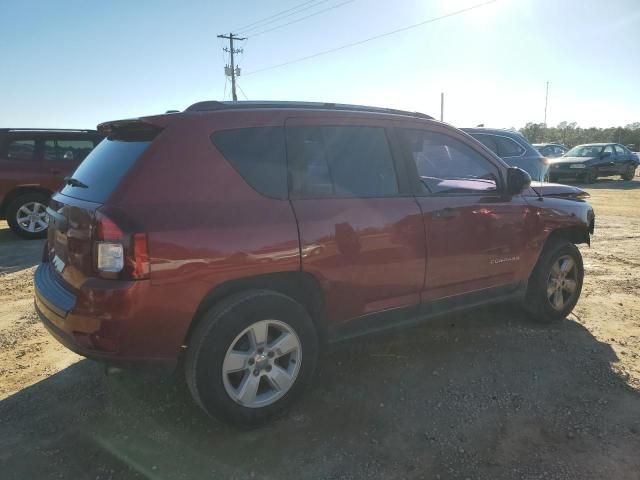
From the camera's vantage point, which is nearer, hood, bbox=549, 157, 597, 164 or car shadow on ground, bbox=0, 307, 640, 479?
car shadow on ground, bbox=0, 307, 640, 479

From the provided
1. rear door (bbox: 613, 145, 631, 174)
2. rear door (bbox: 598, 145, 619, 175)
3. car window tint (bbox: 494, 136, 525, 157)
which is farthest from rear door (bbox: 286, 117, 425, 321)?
rear door (bbox: 613, 145, 631, 174)

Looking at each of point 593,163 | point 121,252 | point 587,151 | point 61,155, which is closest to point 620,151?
point 587,151

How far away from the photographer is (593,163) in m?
20.1

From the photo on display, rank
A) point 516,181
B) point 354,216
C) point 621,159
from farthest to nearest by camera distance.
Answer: point 621,159, point 516,181, point 354,216

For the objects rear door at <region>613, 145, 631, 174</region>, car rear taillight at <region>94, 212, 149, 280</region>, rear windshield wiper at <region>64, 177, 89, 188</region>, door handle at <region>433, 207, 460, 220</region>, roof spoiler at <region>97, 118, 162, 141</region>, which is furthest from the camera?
rear door at <region>613, 145, 631, 174</region>

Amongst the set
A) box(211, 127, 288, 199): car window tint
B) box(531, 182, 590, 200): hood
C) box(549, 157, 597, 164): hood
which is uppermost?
box(549, 157, 597, 164): hood

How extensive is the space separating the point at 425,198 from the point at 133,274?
203 centimetres

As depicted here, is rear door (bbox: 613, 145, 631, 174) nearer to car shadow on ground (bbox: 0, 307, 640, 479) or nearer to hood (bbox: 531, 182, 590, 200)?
hood (bbox: 531, 182, 590, 200)

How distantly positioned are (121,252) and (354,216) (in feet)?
4.56

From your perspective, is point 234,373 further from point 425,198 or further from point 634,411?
point 634,411

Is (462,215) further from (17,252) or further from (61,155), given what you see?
(61,155)

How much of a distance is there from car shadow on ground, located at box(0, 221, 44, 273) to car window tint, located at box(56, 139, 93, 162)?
1640mm

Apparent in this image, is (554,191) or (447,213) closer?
(447,213)

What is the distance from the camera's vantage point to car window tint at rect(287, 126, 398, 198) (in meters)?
3.03
